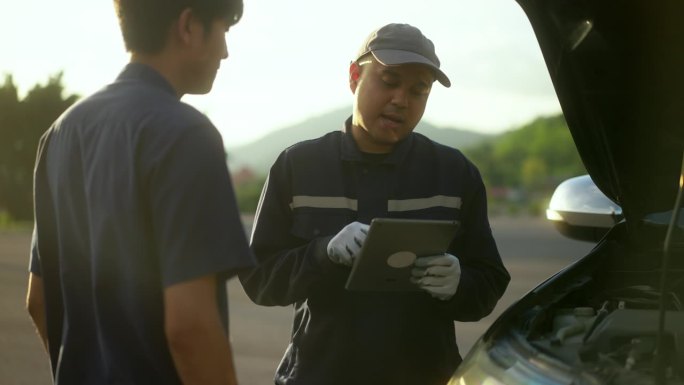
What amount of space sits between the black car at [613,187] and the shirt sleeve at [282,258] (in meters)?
0.54

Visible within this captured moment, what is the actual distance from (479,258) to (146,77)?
142 cm

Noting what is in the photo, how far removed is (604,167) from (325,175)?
31.5 inches

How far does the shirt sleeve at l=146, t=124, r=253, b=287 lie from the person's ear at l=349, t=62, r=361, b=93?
1.40m

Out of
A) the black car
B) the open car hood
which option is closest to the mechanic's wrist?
the black car

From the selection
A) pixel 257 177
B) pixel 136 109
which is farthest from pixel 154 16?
pixel 257 177

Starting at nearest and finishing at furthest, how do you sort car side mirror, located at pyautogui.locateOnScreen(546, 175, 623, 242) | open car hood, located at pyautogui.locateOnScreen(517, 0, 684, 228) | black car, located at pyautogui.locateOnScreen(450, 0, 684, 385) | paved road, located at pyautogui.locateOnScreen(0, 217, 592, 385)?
black car, located at pyautogui.locateOnScreen(450, 0, 684, 385)
open car hood, located at pyautogui.locateOnScreen(517, 0, 684, 228)
car side mirror, located at pyautogui.locateOnScreen(546, 175, 623, 242)
paved road, located at pyautogui.locateOnScreen(0, 217, 592, 385)

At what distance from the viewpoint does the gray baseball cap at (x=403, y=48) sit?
342 centimetres

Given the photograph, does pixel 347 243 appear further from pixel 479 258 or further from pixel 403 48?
pixel 403 48

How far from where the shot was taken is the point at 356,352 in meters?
3.33

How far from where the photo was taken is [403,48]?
3.46 m

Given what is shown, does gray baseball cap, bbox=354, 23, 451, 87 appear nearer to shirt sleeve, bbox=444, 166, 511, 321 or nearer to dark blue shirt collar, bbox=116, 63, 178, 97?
shirt sleeve, bbox=444, 166, 511, 321

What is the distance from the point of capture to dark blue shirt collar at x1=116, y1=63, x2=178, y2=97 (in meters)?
2.40

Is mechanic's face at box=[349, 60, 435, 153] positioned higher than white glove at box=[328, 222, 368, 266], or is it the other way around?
mechanic's face at box=[349, 60, 435, 153]

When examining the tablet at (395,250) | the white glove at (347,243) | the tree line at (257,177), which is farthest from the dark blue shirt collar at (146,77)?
the white glove at (347,243)
